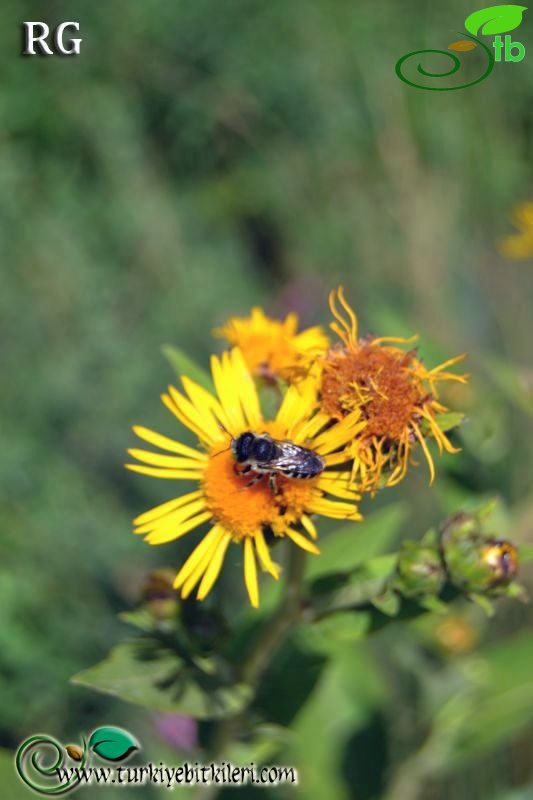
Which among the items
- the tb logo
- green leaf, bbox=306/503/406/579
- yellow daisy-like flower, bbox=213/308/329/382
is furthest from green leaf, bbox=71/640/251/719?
the tb logo

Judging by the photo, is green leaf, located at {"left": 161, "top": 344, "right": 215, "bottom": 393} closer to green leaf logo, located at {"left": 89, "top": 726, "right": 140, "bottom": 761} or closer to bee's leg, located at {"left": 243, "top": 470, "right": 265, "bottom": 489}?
bee's leg, located at {"left": 243, "top": 470, "right": 265, "bottom": 489}

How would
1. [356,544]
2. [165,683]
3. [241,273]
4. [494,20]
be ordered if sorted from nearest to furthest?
1. [165,683]
2. [356,544]
3. [494,20]
4. [241,273]

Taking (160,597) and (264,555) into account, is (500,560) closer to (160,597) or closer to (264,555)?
(264,555)

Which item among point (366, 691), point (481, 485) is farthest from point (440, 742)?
point (481, 485)

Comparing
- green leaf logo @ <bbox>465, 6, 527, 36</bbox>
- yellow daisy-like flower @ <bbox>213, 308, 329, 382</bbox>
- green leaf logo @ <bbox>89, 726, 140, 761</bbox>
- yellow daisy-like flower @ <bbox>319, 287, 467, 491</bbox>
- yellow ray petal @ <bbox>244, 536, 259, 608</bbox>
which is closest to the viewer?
yellow ray petal @ <bbox>244, 536, 259, 608</bbox>

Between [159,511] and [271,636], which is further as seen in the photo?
[271,636]

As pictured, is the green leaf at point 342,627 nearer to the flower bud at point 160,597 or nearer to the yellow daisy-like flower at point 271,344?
the flower bud at point 160,597

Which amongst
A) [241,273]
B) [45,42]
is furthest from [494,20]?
[45,42]

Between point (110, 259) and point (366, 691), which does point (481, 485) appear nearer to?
point (366, 691)
